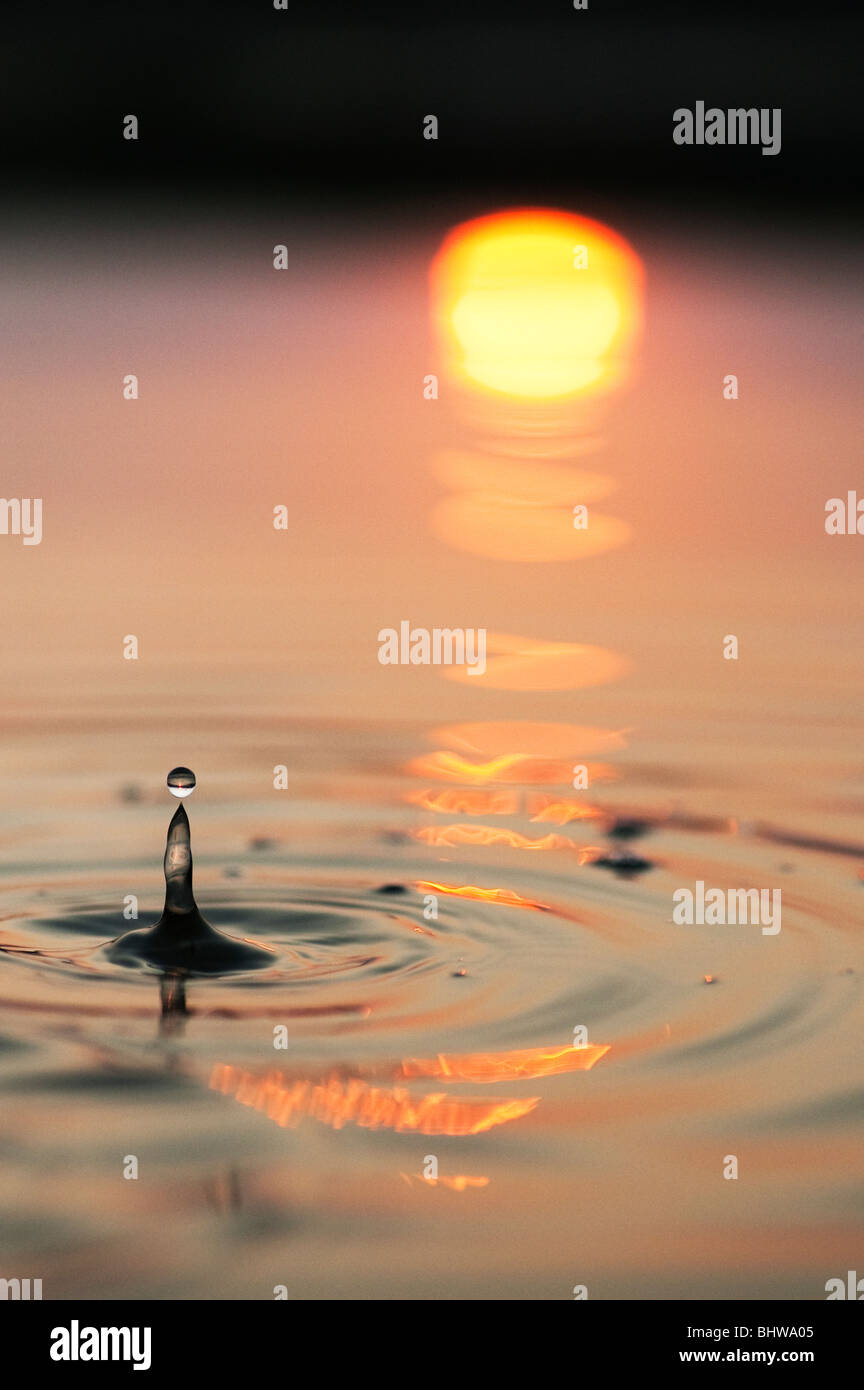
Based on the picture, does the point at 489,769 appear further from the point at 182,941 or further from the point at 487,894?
the point at 182,941

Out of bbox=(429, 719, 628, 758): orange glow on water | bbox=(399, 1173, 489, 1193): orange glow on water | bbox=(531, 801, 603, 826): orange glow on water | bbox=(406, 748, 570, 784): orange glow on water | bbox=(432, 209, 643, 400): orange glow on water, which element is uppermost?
bbox=(432, 209, 643, 400): orange glow on water

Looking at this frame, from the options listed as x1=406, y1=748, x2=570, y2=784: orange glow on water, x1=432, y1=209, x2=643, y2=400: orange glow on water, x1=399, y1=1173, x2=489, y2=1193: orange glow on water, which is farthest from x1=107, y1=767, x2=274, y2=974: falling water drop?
x1=432, y1=209, x2=643, y2=400: orange glow on water

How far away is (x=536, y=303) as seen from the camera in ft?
27.3

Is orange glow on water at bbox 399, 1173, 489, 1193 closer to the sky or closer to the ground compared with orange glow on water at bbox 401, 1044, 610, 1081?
closer to the ground

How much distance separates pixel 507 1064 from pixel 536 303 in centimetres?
615

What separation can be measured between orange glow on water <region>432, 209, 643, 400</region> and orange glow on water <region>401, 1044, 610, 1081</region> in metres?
4.91

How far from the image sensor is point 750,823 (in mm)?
3697

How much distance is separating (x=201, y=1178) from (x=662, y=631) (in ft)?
9.79

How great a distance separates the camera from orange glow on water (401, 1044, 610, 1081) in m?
2.56

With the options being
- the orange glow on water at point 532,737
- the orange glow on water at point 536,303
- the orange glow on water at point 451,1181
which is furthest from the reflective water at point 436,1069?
the orange glow on water at point 536,303

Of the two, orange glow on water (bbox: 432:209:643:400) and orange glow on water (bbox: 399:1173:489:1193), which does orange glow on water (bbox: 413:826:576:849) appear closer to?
orange glow on water (bbox: 399:1173:489:1193)

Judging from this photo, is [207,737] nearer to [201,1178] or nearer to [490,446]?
[201,1178]

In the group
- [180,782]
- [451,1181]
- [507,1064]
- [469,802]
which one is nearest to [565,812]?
[469,802]

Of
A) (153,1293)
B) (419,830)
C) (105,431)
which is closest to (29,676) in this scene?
(419,830)
